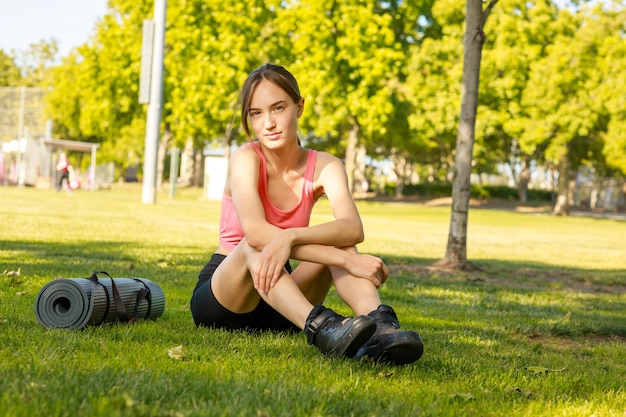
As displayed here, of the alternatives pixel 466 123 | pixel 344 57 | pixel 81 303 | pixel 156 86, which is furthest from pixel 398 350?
pixel 344 57

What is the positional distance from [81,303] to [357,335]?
1.55 meters

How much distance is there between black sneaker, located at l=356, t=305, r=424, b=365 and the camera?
12.4 ft

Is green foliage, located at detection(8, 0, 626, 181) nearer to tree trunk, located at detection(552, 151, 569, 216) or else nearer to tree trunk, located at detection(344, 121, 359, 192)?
tree trunk, located at detection(344, 121, 359, 192)

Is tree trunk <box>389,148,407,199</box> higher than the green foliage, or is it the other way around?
the green foliage

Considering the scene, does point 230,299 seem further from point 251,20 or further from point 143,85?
point 251,20

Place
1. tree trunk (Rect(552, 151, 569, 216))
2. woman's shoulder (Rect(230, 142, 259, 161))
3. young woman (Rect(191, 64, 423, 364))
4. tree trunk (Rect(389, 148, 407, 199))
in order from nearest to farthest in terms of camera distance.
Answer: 1. young woman (Rect(191, 64, 423, 364))
2. woman's shoulder (Rect(230, 142, 259, 161))
3. tree trunk (Rect(552, 151, 569, 216))
4. tree trunk (Rect(389, 148, 407, 199))

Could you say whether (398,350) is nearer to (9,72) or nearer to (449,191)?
(449,191)

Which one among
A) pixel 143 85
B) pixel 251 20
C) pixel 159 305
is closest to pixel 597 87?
pixel 251 20

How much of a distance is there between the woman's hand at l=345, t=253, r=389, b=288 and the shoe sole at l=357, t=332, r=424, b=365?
44 cm

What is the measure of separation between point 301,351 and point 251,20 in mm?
37911

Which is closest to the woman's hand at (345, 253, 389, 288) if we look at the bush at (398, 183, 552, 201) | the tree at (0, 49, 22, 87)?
the bush at (398, 183, 552, 201)

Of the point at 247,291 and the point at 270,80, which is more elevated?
the point at 270,80

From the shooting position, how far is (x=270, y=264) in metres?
4.17

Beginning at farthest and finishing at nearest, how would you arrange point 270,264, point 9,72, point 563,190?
point 9,72 → point 563,190 → point 270,264
